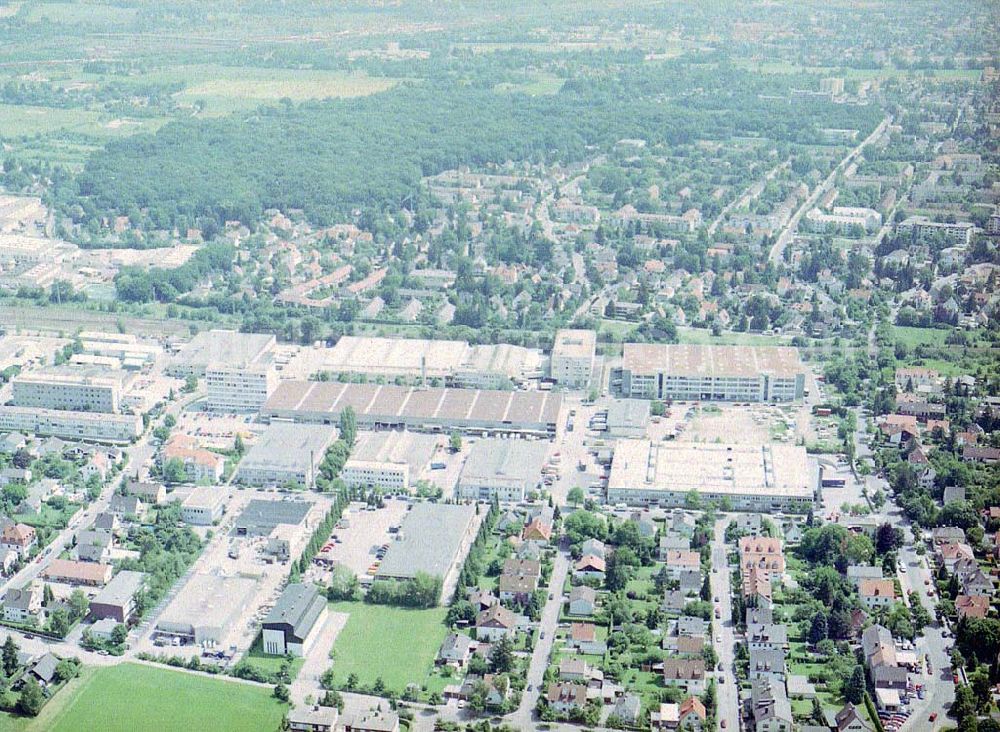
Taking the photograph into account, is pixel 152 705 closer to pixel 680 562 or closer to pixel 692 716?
pixel 692 716

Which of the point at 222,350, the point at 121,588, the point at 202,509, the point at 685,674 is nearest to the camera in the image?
the point at 685,674

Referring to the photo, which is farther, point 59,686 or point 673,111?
point 673,111

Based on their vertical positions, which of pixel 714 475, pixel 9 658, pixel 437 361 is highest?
pixel 9 658

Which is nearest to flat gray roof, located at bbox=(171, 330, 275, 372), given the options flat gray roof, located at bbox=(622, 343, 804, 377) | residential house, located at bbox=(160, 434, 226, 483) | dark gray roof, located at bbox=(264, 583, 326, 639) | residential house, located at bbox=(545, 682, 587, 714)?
residential house, located at bbox=(160, 434, 226, 483)

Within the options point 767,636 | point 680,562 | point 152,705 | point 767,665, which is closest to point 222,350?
point 680,562

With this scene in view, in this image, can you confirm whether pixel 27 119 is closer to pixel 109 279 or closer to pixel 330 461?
pixel 109 279

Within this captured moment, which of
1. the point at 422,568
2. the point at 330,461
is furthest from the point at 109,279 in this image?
the point at 422,568

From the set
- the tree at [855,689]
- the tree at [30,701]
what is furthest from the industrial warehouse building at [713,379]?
the tree at [30,701]
